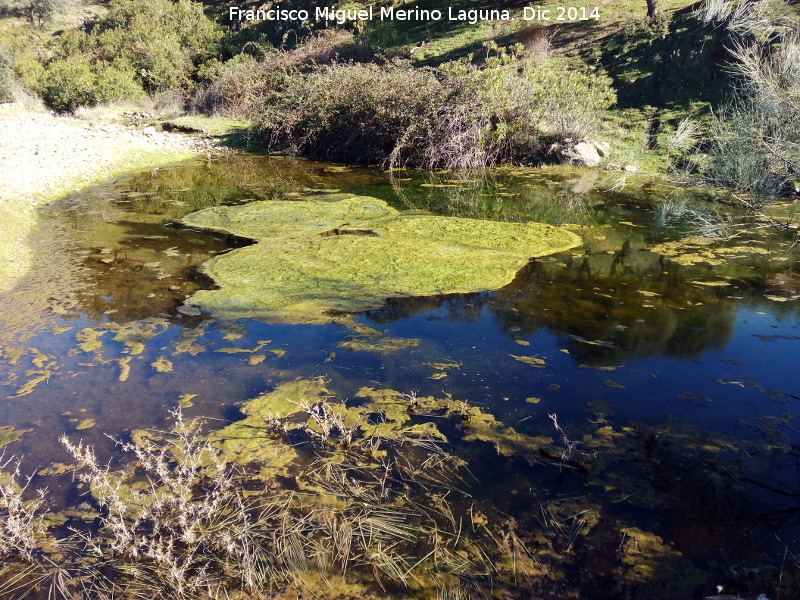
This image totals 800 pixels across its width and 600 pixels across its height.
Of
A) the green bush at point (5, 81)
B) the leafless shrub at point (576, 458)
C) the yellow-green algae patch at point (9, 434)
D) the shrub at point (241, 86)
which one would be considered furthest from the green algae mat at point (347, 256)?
the green bush at point (5, 81)

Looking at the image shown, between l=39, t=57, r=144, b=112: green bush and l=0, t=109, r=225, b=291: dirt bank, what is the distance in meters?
3.83

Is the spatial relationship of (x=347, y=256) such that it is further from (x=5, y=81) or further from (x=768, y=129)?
(x=5, y=81)

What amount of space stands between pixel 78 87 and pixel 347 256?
19.9 metres

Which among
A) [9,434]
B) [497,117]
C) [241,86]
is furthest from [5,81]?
[9,434]

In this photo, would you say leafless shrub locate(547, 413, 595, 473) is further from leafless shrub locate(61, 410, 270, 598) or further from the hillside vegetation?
the hillside vegetation

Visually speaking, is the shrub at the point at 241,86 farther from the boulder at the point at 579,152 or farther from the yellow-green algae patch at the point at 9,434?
the yellow-green algae patch at the point at 9,434

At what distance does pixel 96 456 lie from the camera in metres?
3.38

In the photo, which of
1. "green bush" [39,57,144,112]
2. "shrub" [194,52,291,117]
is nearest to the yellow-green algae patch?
"shrub" [194,52,291,117]

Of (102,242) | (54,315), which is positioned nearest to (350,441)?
(54,315)

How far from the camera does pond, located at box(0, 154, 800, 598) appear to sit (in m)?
2.80

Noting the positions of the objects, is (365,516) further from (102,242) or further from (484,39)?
(484,39)

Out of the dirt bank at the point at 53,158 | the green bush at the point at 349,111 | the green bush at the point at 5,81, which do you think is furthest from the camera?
Answer: the green bush at the point at 5,81

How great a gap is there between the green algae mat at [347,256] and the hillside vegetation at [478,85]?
2.54 m

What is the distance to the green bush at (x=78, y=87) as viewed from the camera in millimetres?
21203
